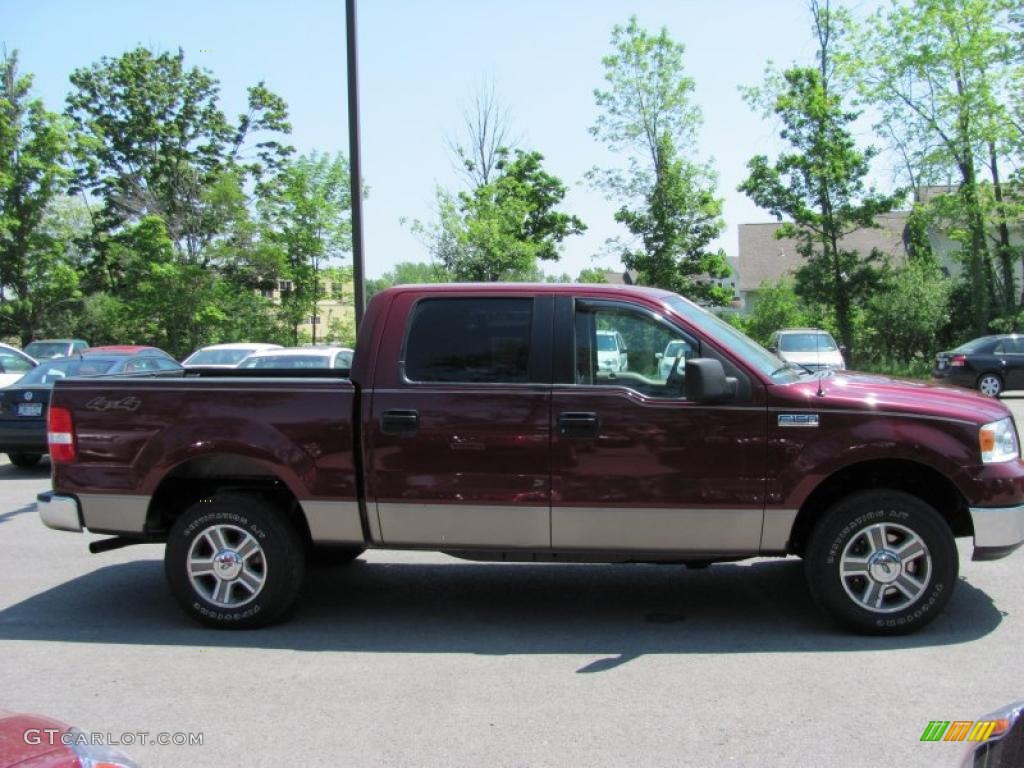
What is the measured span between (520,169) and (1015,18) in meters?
21.0

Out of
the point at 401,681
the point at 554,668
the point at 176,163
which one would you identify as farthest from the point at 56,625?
the point at 176,163

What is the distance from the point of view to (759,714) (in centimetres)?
408

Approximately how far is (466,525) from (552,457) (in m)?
0.66

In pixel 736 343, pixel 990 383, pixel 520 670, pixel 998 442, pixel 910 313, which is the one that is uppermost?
pixel 910 313

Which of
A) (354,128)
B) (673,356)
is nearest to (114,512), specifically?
(673,356)

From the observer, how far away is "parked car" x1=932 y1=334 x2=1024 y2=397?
811 inches

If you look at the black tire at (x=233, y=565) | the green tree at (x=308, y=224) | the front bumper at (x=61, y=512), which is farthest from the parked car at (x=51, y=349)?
the black tire at (x=233, y=565)

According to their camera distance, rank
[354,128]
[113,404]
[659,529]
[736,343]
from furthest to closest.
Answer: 1. [354,128]
2. [113,404]
3. [736,343]
4. [659,529]

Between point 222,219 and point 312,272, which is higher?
point 222,219

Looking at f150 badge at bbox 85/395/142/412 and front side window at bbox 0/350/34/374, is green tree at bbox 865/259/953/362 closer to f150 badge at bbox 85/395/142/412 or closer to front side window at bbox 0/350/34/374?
front side window at bbox 0/350/34/374

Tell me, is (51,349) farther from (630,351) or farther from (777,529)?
(777,529)

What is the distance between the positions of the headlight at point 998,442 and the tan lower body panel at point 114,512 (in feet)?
16.2

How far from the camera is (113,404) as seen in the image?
548 centimetres

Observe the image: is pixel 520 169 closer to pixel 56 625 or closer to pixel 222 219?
pixel 222 219
